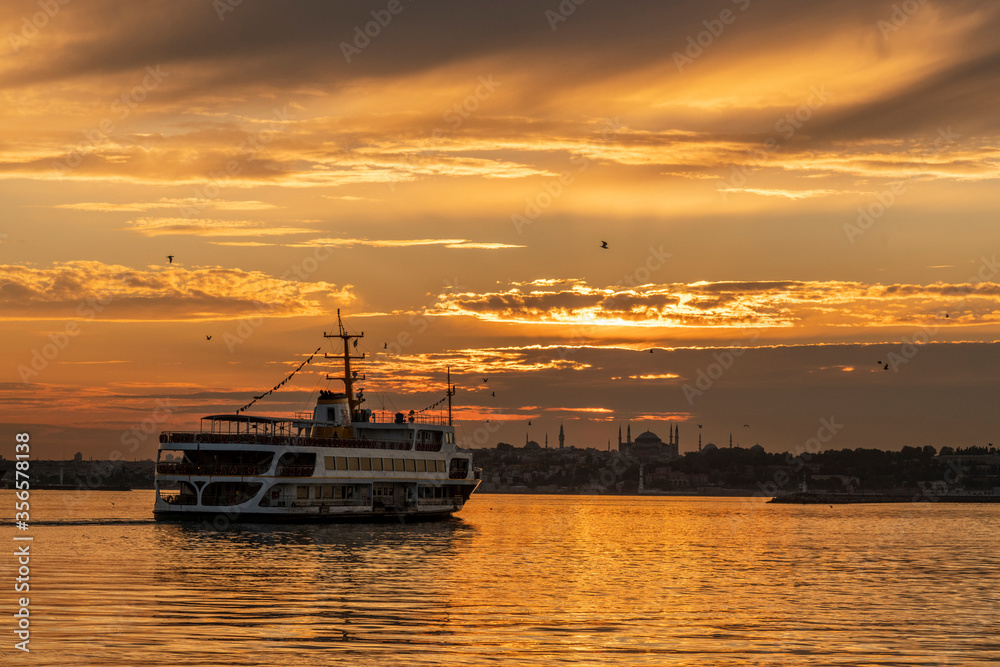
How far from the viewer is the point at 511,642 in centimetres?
2816

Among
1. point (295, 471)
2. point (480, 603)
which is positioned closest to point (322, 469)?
point (295, 471)

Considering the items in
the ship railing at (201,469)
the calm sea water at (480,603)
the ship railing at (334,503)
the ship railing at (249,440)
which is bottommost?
the calm sea water at (480,603)

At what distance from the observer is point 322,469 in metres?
71.1

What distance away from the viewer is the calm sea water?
2656 cm

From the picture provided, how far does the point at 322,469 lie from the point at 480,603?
120 feet

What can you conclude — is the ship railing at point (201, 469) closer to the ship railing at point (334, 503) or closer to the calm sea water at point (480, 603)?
the calm sea water at point (480, 603)

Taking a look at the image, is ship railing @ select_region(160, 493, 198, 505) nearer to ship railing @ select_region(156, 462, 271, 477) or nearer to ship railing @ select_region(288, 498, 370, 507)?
ship railing @ select_region(156, 462, 271, 477)

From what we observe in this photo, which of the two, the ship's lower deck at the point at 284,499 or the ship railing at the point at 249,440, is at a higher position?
the ship railing at the point at 249,440

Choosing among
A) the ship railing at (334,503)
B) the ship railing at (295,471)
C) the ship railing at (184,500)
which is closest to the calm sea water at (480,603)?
the ship railing at (184,500)

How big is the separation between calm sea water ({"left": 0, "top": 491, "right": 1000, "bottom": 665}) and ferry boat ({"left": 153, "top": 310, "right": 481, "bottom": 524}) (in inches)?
112

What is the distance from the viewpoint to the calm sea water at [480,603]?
26.6 metres

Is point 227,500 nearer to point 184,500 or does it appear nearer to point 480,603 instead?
point 184,500

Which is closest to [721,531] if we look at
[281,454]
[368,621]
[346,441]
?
[346,441]

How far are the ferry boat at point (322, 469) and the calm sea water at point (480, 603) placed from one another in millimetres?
2845
